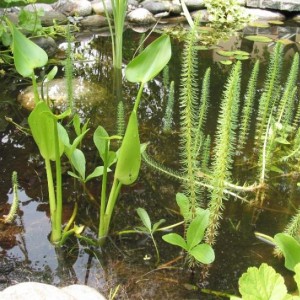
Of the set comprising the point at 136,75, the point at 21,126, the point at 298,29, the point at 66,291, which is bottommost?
the point at 298,29

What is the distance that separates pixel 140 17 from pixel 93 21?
1.81 ft

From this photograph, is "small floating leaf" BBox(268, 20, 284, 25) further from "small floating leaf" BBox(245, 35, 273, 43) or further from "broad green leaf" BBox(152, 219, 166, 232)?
"broad green leaf" BBox(152, 219, 166, 232)

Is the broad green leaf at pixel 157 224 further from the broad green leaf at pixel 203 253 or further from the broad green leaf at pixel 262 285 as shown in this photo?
the broad green leaf at pixel 262 285

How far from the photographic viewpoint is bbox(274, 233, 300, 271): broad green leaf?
1310mm

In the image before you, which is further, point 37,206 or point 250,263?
point 37,206

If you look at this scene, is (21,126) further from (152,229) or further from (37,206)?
(152,229)

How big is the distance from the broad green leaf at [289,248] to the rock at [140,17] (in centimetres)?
438

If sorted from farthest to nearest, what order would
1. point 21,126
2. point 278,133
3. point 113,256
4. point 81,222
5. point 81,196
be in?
point 21,126
point 278,133
point 81,196
point 81,222
point 113,256

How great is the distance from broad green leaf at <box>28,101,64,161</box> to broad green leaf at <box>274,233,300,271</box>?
73 cm

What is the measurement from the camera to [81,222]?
1838 mm

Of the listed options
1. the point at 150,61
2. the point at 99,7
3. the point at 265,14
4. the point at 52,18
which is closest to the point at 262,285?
the point at 150,61

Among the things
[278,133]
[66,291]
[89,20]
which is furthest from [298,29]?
[66,291]

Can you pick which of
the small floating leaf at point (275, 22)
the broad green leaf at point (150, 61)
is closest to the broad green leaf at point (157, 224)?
the broad green leaf at point (150, 61)

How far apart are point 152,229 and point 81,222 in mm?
279
